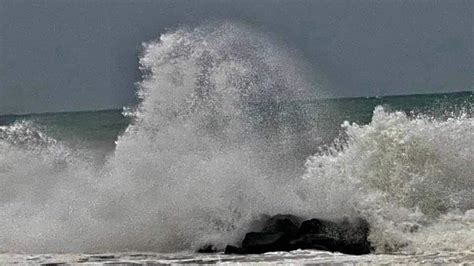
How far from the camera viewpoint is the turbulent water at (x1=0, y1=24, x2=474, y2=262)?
9.93 meters

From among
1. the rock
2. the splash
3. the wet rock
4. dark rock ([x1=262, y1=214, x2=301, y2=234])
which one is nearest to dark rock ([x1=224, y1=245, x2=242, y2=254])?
the rock

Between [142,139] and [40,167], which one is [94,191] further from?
[40,167]

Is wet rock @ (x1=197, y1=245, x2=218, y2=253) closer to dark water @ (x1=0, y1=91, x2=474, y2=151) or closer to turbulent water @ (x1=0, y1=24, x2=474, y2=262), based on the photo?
turbulent water @ (x1=0, y1=24, x2=474, y2=262)

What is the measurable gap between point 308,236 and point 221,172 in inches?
88.3

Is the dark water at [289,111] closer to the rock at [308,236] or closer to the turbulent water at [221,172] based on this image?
the turbulent water at [221,172]

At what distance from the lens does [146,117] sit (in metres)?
11.8

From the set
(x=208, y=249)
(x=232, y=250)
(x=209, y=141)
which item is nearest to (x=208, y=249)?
(x=208, y=249)

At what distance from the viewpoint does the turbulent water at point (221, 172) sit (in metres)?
9.93

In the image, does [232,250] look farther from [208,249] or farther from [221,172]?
[221,172]

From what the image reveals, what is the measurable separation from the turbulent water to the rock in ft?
0.68

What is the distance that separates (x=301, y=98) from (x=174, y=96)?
2.75m

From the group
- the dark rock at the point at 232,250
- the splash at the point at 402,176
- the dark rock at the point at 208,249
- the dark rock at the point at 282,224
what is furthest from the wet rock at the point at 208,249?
the splash at the point at 402,176

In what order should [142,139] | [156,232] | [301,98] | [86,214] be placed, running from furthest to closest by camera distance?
[301,98]
[142,139]
[86,214]
[156,232]

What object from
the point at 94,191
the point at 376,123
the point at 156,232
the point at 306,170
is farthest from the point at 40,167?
the point at 376,123
